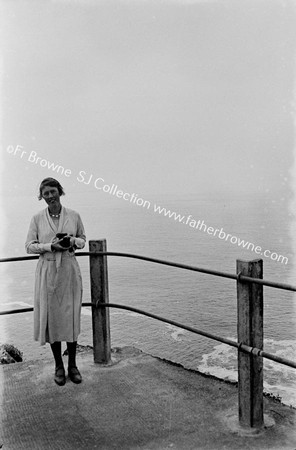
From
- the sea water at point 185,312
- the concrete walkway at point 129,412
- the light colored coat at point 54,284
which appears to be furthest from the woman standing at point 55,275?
the sea water at point 185,312

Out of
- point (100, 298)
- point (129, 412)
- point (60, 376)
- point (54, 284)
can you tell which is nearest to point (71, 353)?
point (60, 376)

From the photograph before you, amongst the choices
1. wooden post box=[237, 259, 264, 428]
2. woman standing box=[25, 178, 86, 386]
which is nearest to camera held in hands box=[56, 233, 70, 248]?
woman standing box=[25, 178, 86, 386]

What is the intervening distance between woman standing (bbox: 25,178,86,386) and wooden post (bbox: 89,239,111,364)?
32cm

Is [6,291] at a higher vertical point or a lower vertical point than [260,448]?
lower

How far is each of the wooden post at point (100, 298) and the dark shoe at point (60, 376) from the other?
445 millimetres

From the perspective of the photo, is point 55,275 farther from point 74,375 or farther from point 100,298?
point 74,375

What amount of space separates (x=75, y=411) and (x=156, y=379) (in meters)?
0.81

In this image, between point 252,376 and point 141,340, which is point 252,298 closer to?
point 252,376

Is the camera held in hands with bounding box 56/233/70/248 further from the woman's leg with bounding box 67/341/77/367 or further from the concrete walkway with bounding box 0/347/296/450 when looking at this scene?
the concrete walkway with bounding box 0/347/296/450

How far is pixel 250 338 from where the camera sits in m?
2.96

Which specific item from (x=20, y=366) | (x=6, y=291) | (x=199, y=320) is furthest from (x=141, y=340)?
(x=20, y=366)

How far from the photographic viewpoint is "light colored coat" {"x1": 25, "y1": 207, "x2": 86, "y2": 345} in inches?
148

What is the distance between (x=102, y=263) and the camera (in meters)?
4.14

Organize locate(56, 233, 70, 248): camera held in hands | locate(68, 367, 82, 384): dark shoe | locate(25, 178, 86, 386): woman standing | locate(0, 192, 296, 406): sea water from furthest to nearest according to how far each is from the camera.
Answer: locate(0, 192, 296, 406): sea water → locate(68, 367, 82, 384): dark shoe → locate(25, 178, 86, 386): woman standing → locate(56, 233, 70, 248): camera held in hands
